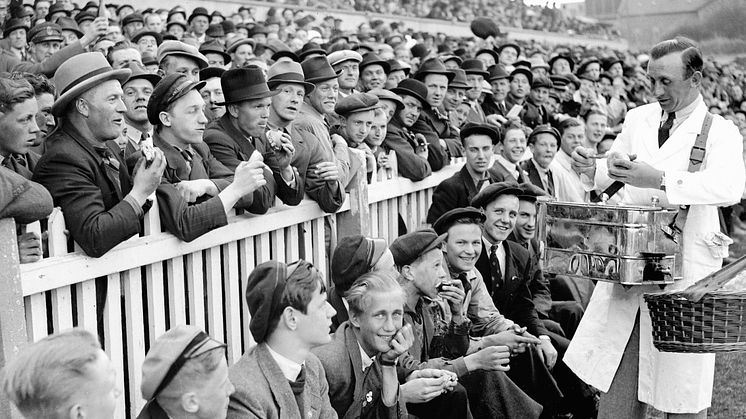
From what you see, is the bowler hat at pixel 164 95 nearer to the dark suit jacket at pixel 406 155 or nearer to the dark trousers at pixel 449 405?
the dark trousers at pixel 449 405

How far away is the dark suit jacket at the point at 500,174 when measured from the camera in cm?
825

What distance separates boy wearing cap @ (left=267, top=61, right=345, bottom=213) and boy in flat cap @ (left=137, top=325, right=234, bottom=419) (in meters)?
2.37

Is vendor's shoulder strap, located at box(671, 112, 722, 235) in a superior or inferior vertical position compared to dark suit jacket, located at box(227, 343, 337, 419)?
superior

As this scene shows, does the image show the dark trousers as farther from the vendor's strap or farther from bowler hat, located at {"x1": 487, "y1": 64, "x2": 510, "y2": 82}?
bowler hat, located at {"x1": 487, "y1": 64, "x2": 510, "y2": 82}

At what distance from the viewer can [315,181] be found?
19.1 feet

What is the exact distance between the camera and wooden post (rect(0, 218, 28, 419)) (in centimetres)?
361

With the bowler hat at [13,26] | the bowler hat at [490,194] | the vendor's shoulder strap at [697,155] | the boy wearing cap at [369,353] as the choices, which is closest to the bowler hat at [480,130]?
the bowler hat at [490,194]

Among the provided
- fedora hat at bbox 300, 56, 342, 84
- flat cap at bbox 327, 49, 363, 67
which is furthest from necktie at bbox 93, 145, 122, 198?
flat cap at bbox 327, 49, 363, 67

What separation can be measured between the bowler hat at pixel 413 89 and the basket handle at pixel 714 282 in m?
4.52

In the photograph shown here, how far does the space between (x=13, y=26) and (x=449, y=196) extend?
237 inches

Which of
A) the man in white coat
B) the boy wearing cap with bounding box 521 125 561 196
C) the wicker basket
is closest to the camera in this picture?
the wicker basket

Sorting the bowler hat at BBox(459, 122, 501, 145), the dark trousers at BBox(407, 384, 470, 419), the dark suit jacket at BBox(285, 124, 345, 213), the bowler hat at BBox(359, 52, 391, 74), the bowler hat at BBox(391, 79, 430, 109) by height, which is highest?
the bowler hat at BBox(359, 52, 391, 74)

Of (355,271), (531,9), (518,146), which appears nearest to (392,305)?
(355,271)

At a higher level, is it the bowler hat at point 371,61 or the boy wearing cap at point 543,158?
the bowler hat at point 371,61
